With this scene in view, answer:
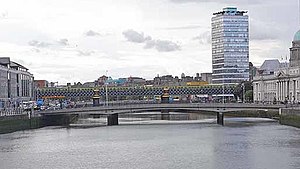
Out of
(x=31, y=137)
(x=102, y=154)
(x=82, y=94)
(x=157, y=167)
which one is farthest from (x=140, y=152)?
(x=82, y=94)

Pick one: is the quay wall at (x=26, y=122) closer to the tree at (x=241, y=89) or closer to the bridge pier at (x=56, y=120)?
the bridge pier at (x=56, y=120)

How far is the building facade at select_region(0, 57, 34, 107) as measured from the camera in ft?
373

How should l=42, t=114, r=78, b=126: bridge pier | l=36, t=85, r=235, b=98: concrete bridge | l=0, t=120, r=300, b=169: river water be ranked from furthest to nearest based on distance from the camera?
l=36, t=85, r=235, b=98: concrete bridge → l=42, t=114, r=78, b=126: bridge pier → l=0, t=120, r=300, b=169: river water

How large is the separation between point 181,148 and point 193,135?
12.4 metres

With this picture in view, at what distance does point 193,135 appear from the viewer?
67.3m

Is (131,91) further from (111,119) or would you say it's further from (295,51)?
(111,119)

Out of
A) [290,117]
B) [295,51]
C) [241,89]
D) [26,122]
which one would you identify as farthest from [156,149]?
[241,89]

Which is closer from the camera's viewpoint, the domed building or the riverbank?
the riverbank

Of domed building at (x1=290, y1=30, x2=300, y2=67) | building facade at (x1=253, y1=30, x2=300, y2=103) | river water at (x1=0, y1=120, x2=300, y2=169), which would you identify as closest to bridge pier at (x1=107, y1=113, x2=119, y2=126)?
river water at (x1=0, y1=120, x2=300, y2=169)

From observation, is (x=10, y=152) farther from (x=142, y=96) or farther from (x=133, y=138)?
(x=142, y=96)

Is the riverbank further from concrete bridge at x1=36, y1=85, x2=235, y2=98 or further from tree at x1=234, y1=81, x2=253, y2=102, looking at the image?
concrete bridge at x1=36, y1=85, x2=235, y2=98

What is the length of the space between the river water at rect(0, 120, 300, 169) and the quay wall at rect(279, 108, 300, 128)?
2.54m

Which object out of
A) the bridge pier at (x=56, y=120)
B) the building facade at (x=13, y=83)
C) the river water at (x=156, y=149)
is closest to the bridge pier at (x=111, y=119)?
A: the bridge pier at (x=56, y=120)

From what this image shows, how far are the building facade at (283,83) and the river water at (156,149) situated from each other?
51.1 meters
